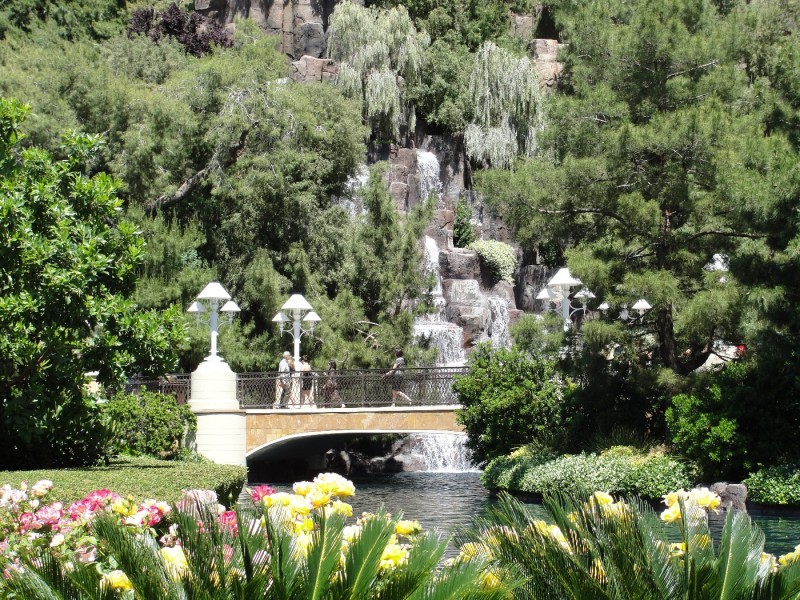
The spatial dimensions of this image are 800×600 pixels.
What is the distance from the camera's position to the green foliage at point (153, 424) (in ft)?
77.2

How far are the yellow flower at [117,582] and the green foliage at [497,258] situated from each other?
39.1m

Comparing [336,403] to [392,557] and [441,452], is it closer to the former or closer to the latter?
[441,452]

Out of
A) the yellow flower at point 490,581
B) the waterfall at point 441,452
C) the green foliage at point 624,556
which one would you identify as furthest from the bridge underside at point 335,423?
the yellow flower at point 490,581

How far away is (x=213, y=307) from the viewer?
26344 mm

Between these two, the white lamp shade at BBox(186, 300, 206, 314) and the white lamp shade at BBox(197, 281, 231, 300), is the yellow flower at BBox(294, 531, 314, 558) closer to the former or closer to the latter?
the white lamp shade at BBox(197, 281, 231, 300)

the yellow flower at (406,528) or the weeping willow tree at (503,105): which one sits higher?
the weeping willow tree at (503,105)

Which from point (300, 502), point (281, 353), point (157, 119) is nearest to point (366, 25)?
point (157, 119)

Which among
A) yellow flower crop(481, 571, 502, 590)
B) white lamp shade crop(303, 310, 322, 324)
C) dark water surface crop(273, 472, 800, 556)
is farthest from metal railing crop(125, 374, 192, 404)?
yellow flower crop(481, 571, 502, 590)

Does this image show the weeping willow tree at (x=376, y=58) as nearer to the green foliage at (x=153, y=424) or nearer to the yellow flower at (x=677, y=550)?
the green foliage at (x=153, y=424)

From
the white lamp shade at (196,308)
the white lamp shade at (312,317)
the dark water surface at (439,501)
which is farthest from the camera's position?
the white lamp shade at (312,317)

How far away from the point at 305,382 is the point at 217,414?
528 cm

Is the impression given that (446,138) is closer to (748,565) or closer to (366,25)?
(366,25)

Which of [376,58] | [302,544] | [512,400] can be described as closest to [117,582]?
[302,544]

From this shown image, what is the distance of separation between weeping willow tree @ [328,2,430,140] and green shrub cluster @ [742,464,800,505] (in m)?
25.0
